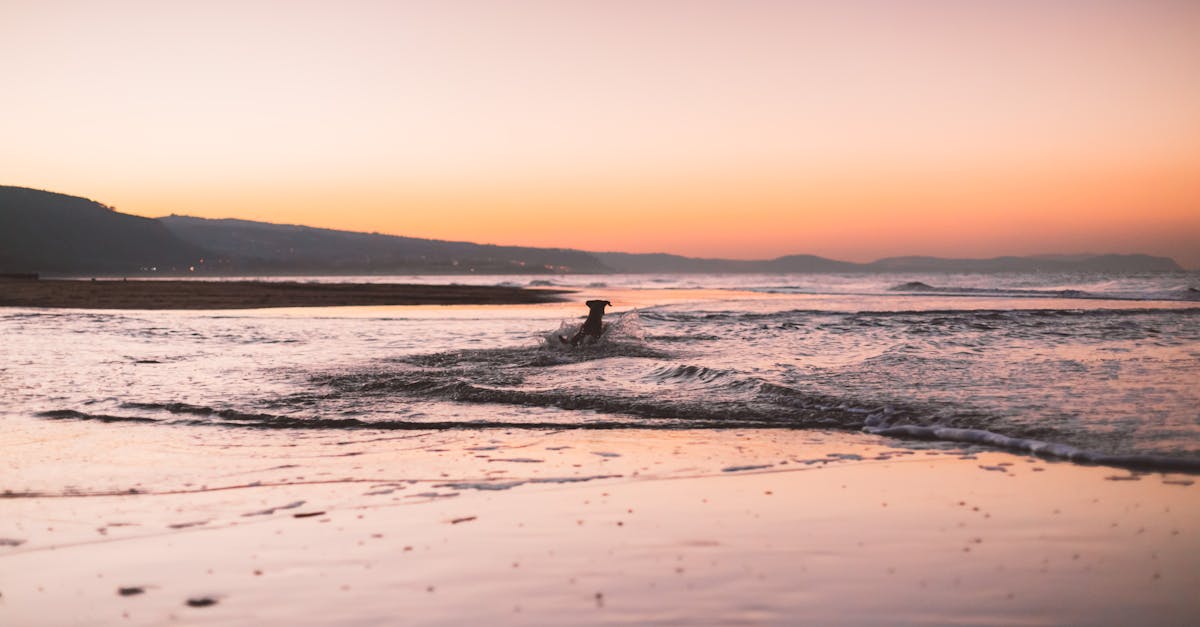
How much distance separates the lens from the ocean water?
28.7ft

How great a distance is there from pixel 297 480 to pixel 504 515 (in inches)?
81.5

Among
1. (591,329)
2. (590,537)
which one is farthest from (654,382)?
(590,537)

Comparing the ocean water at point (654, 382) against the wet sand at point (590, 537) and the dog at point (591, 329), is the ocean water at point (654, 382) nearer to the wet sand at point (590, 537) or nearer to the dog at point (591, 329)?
the dog at point (591, 329)

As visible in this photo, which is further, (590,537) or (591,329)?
(591,329)

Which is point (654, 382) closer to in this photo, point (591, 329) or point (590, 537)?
point (591, 329)

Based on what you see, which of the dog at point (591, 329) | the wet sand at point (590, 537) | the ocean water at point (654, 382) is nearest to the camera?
the wet sand at point (590, 537)

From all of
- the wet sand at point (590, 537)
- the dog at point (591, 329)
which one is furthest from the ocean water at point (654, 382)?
the wet sand at point (590, 537)

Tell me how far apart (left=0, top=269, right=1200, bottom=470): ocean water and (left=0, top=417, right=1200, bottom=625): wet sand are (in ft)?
4.57

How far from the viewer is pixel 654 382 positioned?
41.3 ft

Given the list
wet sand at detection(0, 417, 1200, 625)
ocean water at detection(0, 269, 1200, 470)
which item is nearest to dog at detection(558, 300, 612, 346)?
ocean water at detection(0, 269, 1200, 470)

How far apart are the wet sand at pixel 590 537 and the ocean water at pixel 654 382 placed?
139cm

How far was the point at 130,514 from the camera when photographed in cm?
533

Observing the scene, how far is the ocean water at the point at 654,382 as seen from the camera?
8742 millimetres

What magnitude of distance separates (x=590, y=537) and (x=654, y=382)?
7.99 metres
